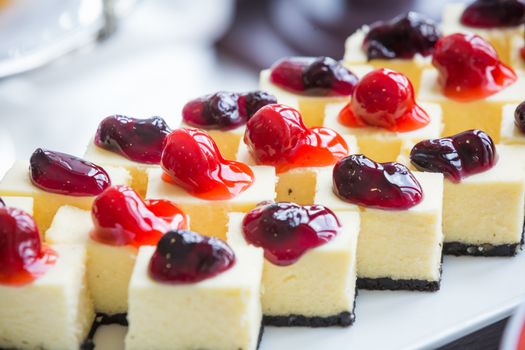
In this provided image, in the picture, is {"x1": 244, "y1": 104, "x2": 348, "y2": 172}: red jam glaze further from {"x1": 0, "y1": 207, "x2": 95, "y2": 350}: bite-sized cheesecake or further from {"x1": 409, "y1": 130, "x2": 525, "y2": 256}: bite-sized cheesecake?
{"x1": 0, "y1": 207, "x2": 95, "y2": 350}: bite-sized cheesecake

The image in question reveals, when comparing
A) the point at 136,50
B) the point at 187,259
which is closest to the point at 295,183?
the point at 187,259

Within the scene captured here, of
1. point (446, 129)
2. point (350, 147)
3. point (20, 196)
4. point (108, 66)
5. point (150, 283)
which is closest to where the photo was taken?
point (150, 283)

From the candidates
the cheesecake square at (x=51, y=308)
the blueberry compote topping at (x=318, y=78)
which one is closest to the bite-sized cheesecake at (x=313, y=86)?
the blueberry compote topping at (x=318, y=78)

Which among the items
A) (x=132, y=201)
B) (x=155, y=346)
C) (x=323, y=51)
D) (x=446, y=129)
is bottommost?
(x=155, y=346)

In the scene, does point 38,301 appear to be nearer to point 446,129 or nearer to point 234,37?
point 446,129

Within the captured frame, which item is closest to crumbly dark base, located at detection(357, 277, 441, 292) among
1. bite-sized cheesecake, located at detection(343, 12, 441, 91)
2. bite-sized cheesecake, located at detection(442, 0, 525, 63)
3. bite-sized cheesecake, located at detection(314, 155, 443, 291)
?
bite-sized cheesecake, located at detection(314, 155, 443, 291)

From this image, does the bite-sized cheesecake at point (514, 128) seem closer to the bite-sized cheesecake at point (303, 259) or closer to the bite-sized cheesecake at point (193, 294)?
the bite-sized cheesecake at point (303, 259)

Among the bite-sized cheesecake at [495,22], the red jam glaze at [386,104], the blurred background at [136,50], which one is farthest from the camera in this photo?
the blurred background at [136,50]

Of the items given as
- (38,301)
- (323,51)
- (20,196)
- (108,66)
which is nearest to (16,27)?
(108,66)
